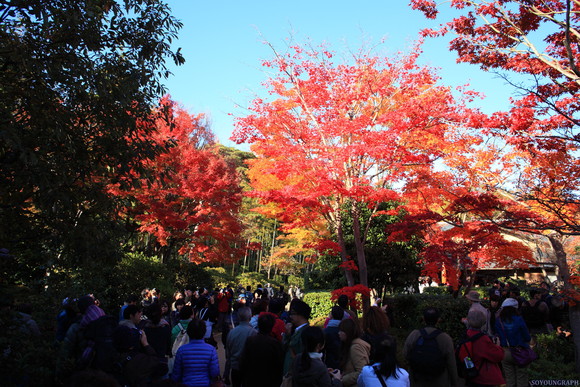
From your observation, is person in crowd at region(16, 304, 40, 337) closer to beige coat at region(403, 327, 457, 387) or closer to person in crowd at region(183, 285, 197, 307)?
beige coat at region(403, 327, 457, 387)

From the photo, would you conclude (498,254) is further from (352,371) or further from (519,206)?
(352,371)

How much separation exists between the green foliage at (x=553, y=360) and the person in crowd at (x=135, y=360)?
23.0 ft

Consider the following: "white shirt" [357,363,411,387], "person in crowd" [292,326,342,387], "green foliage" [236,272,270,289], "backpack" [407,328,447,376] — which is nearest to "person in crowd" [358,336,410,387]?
"white shirt" [357,363,411,387]

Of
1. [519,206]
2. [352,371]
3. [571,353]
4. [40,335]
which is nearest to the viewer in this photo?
[40,335]

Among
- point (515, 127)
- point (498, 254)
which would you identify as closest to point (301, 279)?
point (498, 254)

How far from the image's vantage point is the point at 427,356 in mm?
4348

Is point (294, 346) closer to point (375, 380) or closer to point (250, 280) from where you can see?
point (375, 380)

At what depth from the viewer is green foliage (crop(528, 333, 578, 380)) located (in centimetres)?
775

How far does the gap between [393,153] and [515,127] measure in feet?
15.0

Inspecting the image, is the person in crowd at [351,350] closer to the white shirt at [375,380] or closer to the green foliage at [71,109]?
the white shirt at [375,380]

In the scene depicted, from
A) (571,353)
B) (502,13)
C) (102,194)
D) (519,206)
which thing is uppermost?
(502,13)

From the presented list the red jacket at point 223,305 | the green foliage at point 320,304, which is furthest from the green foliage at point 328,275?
the red jacket at point 223,305

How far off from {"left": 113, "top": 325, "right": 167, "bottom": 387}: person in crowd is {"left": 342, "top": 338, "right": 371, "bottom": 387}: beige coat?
6.45ft

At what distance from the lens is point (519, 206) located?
1055 centimetres
